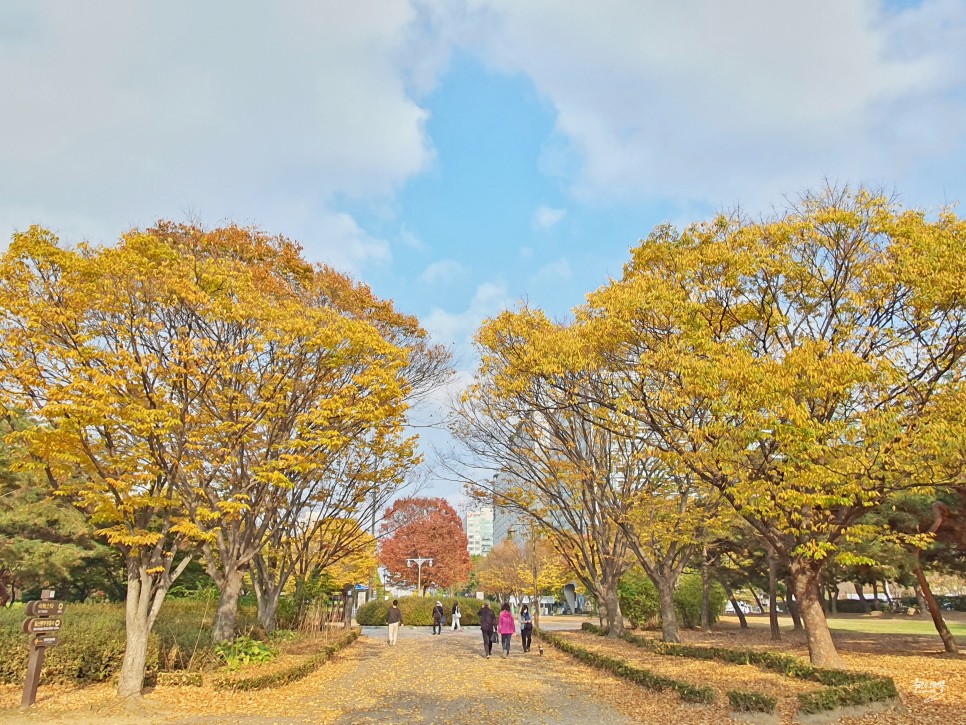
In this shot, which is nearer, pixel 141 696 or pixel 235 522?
pixel 141 696

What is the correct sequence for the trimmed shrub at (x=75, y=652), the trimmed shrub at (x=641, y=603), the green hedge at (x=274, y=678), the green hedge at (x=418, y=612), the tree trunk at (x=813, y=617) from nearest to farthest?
the trimmed shrub at (x=75, y=652)
the green hedge at (x=274, y=678)
the tree trunk at (x=813, y=617)
the trimmed shrub at (x=641, y=603)
the green hedge at (x=418, y=612)

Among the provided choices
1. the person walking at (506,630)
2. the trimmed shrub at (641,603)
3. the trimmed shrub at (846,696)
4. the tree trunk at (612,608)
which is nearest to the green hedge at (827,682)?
the trimmed shrub at (846,696)

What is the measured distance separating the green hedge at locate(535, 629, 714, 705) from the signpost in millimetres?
9161

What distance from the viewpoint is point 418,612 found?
34.4 metres

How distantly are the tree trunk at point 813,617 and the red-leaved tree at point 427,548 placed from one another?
128 ft

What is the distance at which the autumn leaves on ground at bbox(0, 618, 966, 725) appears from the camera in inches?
322

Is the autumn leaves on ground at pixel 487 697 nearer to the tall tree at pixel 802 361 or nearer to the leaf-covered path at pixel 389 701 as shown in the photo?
the leaf-covered path at pixel 389 701

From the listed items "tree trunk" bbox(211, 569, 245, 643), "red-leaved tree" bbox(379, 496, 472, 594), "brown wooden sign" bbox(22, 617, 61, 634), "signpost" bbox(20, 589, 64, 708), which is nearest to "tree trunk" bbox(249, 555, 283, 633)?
"tree trunk" bbox(211, 569, 245, 643)

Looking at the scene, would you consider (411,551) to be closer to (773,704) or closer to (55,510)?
(55,510)

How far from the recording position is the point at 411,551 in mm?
49094

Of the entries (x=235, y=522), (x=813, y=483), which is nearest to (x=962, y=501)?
(x=813, y=483)

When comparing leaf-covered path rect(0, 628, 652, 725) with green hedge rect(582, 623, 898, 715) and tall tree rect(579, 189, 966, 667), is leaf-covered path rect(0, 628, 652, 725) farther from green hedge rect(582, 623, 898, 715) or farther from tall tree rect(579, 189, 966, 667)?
tall tree rect(579, 189, 966, 667)

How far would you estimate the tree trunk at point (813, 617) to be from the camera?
10125mm

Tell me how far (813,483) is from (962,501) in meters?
5.79
